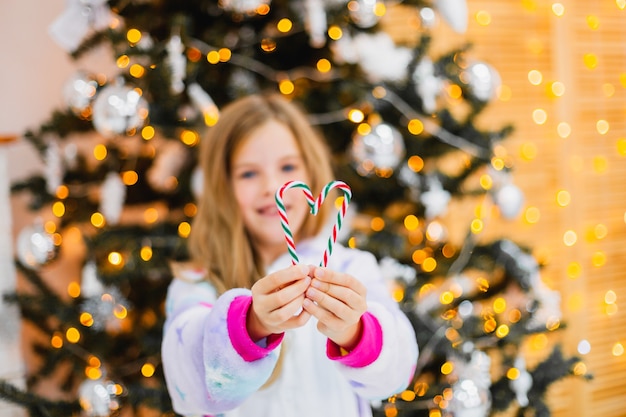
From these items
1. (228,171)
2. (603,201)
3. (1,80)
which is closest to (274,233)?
(228,171)

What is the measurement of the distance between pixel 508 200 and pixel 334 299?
0.97 meters


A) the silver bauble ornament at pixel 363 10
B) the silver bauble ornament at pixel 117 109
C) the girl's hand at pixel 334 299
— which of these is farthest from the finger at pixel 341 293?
the silver bauble ornament at pixel 363 10

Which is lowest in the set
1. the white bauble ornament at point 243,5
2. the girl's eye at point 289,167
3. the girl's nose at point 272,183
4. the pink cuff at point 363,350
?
the pink cuff at point 363,350

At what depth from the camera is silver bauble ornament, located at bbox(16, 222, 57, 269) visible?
1.71m

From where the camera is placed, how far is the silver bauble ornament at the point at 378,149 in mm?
1618

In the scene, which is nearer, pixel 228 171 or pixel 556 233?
pixel 228 171

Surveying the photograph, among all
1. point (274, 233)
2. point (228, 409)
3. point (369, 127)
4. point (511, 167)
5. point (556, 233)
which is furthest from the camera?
point (556, 233)

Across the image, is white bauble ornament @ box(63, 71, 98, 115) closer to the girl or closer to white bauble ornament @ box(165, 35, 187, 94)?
white bauble ornament @ box(165, 35, 187, 94)

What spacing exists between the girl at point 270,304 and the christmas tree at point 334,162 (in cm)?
32

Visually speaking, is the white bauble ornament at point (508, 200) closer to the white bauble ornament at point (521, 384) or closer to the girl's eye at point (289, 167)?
the white bauble ornament at point (521, 384)

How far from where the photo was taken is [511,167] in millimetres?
1836

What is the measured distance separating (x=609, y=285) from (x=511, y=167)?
1.12 m

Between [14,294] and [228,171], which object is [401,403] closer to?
[228,171]

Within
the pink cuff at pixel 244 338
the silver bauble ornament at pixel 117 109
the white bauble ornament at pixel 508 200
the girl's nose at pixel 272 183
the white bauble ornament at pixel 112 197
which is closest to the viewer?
the pink cuff at pixel 244 338
